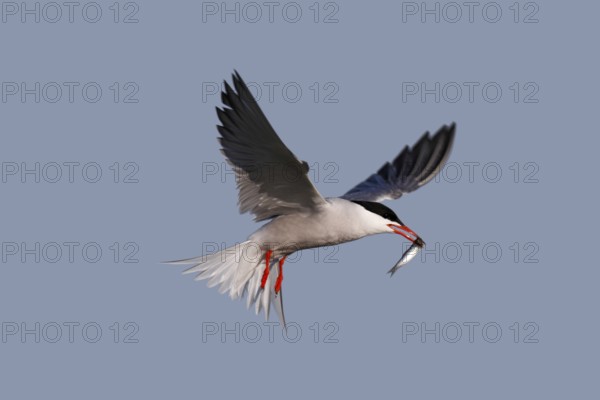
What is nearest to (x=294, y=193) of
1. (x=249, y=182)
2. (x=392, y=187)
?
(x=249, y=182)

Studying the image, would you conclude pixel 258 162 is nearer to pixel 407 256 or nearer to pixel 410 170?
pixel 407 256

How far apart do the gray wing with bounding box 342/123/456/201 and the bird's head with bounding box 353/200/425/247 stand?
2.91ft

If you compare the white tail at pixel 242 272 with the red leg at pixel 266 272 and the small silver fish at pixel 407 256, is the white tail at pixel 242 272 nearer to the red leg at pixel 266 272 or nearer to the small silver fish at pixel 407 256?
the red leg at pixel 266 272

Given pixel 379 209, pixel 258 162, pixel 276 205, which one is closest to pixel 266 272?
pixel 276 205

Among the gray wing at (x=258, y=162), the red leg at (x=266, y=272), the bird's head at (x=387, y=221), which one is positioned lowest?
the red leg at (x=266, y=272)

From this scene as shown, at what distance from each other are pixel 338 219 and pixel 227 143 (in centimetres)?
130

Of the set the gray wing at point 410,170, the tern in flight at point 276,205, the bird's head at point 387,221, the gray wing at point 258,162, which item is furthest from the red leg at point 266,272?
the gray wing at point 410,170

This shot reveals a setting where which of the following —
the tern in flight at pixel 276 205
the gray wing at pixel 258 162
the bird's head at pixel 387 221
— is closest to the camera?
the gray wing at pixel 258 162

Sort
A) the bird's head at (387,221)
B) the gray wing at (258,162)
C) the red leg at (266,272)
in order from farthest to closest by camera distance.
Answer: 1. the red leg at (266,272)
2. the bird's head at (387,221)
3. the gray wing at (258,162)

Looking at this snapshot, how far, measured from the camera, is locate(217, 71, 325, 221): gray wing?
7.21 m

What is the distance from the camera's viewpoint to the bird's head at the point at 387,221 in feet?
27.3

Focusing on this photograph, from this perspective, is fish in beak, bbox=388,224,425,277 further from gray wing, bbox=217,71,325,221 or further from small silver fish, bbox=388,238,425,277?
gray wing, bbox=217,71,325,221

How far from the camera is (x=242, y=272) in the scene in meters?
8.80

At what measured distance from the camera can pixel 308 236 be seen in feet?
27.0
